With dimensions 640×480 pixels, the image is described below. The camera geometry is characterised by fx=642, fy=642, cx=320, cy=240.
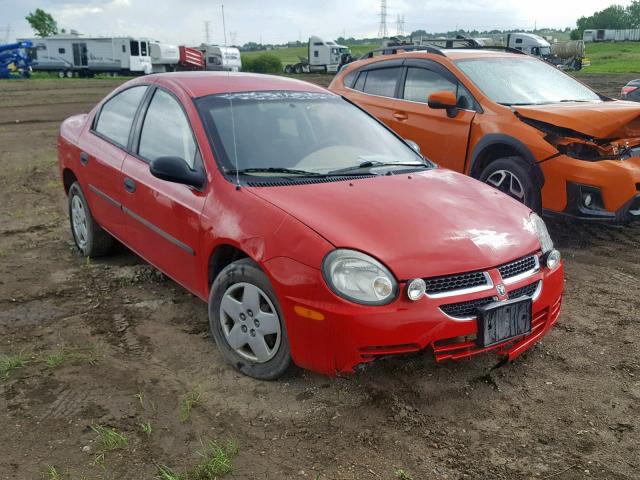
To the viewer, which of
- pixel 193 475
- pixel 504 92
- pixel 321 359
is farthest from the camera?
pixel 504 92

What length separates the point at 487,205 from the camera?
363 cm

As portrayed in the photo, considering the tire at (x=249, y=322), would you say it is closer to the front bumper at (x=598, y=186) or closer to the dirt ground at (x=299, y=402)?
the dirt ground at (x=299, y=402)

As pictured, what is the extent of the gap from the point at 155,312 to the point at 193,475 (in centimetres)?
198

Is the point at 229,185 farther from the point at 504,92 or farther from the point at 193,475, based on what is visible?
the point at 504,92

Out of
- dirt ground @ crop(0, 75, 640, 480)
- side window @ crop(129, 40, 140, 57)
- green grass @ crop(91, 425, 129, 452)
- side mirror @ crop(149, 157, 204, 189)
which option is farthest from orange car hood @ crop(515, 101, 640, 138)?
side window @ crop(129, 40, 140, 57)

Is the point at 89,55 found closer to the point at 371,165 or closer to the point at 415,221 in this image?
the point at 371,165

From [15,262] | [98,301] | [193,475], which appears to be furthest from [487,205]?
[15,262]

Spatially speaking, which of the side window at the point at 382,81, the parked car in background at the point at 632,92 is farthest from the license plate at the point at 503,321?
the parked car in background at the point at 632,92

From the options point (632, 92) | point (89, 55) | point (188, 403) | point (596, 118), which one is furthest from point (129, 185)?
point (89, 55)

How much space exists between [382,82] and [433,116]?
113cm

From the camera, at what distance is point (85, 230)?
551cm

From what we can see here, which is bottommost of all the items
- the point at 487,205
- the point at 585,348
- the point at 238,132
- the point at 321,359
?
A: the point at 585,348

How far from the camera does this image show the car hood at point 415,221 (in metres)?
3.04

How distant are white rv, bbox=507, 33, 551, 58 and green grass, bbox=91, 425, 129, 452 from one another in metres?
42.5
